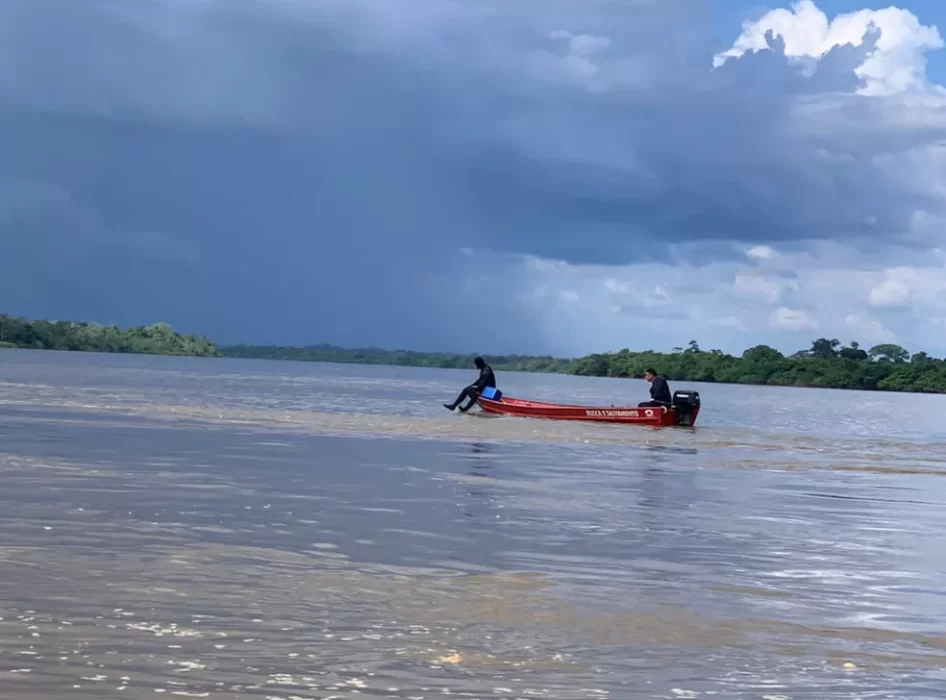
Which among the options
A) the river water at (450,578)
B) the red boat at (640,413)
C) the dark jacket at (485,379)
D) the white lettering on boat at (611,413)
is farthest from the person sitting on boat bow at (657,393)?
the river water at (450,578)

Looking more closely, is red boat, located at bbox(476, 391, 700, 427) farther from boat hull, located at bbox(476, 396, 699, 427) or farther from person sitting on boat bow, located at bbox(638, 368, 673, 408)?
person sitting on boat bow, located at bbox(638, 368, 673, 408)

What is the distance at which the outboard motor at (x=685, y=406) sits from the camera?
129ft

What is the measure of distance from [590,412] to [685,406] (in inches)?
119

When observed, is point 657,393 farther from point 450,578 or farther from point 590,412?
point 450,578

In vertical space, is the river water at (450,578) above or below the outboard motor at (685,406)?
below

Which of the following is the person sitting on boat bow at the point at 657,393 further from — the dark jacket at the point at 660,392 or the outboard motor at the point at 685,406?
the outboard motor at the point at 685,406

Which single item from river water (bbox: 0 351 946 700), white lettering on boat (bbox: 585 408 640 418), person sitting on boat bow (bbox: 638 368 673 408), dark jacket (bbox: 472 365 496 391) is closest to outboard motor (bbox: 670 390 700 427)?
person sitting on boat bow (bbox: 638 368 673 408)

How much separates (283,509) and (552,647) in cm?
744

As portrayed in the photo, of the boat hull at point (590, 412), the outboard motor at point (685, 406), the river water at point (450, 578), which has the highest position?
the outboard motor at point (685, 406)

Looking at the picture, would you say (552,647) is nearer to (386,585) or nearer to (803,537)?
(386,585)

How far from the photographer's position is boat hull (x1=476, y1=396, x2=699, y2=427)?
39.2 meters

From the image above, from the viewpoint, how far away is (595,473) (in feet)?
76.5

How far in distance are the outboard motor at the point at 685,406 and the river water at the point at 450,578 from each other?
565 inches

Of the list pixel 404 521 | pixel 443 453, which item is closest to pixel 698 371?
pixel 443 453
